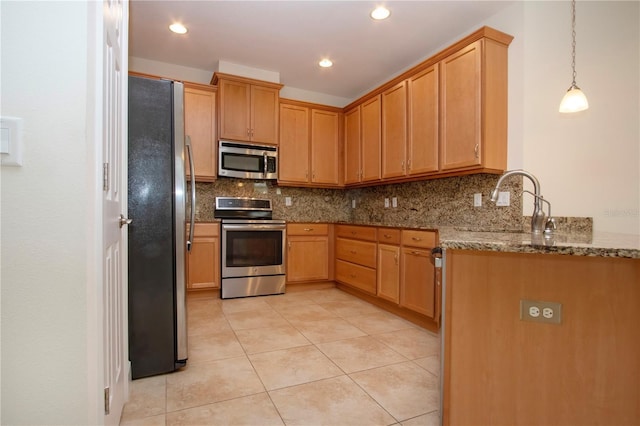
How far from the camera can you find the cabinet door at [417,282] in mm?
2807

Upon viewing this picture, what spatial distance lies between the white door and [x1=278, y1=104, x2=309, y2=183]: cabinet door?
267 centimetres

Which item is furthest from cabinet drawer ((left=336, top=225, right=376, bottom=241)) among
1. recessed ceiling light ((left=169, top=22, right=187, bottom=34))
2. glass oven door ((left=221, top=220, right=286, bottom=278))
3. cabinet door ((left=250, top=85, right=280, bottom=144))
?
recessed ceiling light ((left=169, top=22, right=187, bottom=34))

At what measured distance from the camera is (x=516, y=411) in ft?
4.33

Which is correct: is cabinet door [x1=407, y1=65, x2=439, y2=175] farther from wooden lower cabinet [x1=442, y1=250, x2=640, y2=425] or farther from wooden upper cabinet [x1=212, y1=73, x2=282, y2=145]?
wooden lower cabinet [x1=442, y1=250, x2=640, y2=425]

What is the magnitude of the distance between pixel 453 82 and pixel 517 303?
2.13 metres

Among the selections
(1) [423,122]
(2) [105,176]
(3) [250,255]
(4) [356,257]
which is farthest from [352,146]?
(2) [105,176]

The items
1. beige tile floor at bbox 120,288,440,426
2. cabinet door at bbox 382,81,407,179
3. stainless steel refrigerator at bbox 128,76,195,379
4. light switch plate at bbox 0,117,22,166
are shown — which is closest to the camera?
light switch plate at bbox 0,117,22,166

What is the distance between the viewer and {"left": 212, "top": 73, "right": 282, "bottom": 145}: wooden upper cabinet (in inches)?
152

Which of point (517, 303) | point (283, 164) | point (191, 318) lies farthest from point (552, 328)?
point (283, 164)

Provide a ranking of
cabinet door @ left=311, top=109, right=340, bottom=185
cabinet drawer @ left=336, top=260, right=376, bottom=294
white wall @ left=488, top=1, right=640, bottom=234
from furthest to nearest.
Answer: cabinet door @ left=311, top=109, right=340, bottom=185 → cabinet drawer @ left=336, top=260, right=376, bottom=294 → white wall @ left=488, top=1, right=640, bottom=234

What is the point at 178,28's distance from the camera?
123 inches

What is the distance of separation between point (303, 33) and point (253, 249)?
2344 mm

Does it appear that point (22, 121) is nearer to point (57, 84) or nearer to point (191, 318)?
point (57, 84)

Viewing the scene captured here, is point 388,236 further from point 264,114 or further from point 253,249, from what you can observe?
point 264,114
